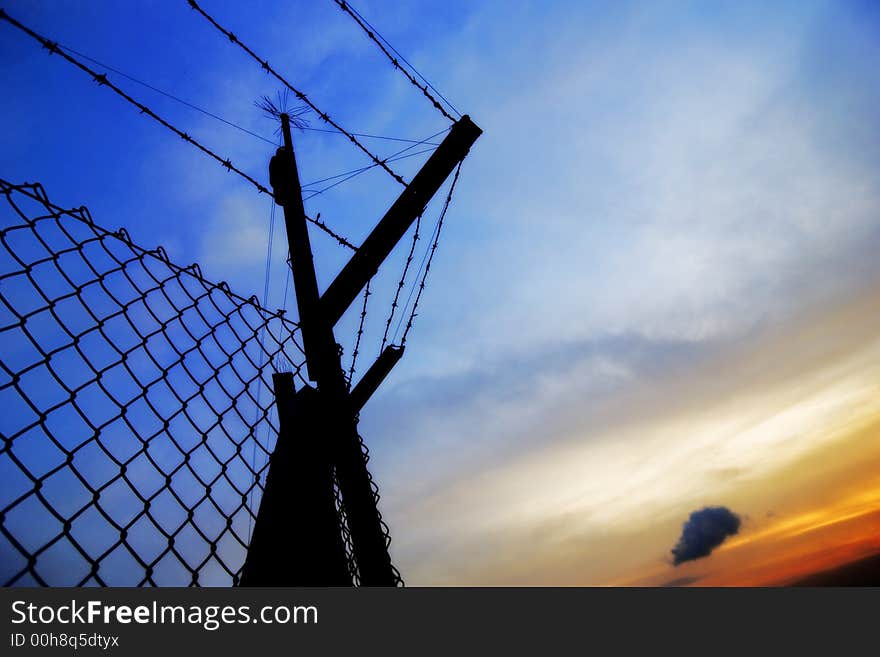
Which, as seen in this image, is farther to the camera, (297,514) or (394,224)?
(394,224)

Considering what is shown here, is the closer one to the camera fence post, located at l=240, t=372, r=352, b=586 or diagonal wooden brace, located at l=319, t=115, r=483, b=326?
fence post, located at l=240, t=372, r=352, b=586

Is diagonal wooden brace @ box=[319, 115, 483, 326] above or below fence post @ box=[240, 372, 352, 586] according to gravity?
above

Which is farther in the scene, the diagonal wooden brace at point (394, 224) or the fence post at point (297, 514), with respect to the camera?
the diagonal wooden brace at point (394, 224)

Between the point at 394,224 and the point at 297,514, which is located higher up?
the point at 394,224

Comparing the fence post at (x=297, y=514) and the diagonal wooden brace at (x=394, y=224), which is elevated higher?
the diagonal wooden brace at (x=394, y=224)
